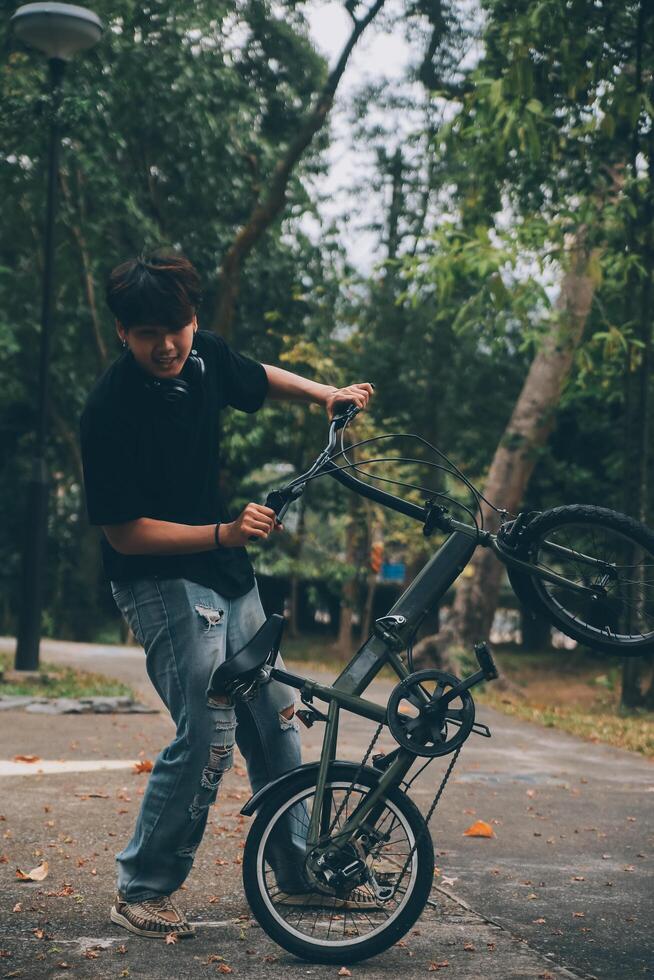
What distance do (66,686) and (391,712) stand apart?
7.93 m

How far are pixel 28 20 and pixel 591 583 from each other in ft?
29.5

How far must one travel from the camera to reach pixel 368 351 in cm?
2266

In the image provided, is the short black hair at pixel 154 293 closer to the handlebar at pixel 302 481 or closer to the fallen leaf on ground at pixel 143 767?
the handlebar at pixel 302 481

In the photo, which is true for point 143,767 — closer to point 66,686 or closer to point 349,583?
point 66,686

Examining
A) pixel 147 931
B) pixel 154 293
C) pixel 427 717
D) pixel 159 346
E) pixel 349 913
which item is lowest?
pixel 147 931

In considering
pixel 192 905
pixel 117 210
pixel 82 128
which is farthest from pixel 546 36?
pixel 117 210

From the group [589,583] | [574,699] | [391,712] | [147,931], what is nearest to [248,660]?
[391,712]

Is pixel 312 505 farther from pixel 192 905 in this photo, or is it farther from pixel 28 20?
pixel 192 905

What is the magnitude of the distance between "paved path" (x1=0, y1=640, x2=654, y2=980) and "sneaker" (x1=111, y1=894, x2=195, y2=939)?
0.04m

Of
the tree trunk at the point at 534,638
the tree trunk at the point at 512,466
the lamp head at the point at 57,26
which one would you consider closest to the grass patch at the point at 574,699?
the tree trunk at the point at 534,638

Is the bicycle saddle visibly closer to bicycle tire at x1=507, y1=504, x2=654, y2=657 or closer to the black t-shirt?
the black t-shirt

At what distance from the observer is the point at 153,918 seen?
371 centimetres

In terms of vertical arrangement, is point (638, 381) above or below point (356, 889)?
above

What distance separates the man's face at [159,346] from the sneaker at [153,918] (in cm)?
161
